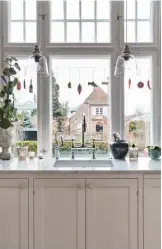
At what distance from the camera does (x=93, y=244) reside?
2.53 metres

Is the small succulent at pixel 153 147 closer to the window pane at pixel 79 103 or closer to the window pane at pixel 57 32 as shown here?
the window pane at pixel 79 103

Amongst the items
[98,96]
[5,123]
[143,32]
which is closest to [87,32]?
[143,32]

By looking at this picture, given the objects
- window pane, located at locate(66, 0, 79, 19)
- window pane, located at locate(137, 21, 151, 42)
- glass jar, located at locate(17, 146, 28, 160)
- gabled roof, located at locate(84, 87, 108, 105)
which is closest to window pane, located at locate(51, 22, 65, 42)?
window pane, located at locate(66, 0, 79, 19)

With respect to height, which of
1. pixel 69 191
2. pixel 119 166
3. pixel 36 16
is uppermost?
pixel 36 16

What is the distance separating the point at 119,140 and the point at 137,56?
100 cm

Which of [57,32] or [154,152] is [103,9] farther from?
[154,152]

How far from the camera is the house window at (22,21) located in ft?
11.0

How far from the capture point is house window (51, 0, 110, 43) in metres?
3.33

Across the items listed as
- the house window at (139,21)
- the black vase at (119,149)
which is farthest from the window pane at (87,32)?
the black vase at (119,149)

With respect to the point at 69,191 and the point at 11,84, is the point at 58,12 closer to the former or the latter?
the point at 11,84

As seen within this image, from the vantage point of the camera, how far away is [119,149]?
9.98ft

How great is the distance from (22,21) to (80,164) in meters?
1.76

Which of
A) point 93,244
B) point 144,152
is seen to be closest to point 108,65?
point 144,152

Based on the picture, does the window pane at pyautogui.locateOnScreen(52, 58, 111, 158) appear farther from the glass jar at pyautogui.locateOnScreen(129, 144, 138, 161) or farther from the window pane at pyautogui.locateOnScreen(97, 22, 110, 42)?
the glass jar at pyautogui.locateOnScreen(129, 144, 138, 161)
